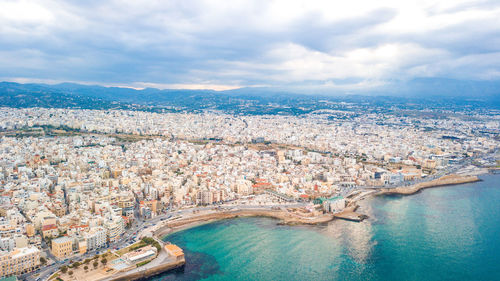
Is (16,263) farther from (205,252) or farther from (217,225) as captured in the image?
(217,225)

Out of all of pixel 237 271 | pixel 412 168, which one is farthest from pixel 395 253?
pixel 412 168

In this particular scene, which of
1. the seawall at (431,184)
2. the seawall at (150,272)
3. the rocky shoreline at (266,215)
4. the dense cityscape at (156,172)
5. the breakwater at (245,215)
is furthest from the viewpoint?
the seawall at (431,184)

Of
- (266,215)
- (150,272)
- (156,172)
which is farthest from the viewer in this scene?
(156,172)

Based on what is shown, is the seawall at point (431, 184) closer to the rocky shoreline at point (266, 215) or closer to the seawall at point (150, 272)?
the rocky shoreline at point (266, 215)

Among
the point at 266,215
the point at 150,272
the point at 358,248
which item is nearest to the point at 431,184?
the point at 358,248

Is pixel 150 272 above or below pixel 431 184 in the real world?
below

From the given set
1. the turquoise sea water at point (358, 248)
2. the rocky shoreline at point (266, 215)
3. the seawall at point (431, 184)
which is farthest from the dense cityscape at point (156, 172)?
the turquoise sea water at point (358, 248)

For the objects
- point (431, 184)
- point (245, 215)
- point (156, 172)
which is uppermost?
point (156, 172)

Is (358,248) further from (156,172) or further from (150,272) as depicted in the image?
(156,172)
